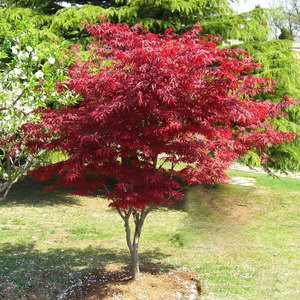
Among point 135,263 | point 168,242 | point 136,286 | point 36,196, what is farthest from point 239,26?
point 136,286

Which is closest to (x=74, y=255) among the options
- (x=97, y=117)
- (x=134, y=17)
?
(x=97, y=117)

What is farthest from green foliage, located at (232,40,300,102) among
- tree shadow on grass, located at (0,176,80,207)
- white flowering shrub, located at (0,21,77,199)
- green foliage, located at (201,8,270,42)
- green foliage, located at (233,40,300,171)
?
white flowering shrub, located at (0,21,77,199)

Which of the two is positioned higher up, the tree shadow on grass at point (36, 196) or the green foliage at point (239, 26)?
the green foliage at point (239, 26)

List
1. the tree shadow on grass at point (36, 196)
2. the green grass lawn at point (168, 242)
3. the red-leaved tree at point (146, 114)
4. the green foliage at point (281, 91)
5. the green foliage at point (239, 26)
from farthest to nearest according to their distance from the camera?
the green foliage at point (239, 26), the tree shadow on grass at point (36, 196), the green foliage at point (281, 91), the green grass lawn at point (168, 242), the red-leaved tree at point (146, 114)

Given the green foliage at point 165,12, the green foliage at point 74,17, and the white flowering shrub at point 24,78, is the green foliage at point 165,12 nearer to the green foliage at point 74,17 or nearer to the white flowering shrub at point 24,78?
the green foliage at point 74,17

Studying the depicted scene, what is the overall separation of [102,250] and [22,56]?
475 cm

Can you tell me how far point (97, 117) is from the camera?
4539mm

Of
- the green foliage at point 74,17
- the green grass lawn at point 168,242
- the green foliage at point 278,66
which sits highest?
the green foliage at point 74,17

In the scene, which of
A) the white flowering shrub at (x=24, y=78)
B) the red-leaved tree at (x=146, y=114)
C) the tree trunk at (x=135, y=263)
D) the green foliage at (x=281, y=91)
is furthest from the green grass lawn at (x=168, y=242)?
the white flowering shrub at (x=24, y=78)

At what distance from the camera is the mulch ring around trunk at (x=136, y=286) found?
18.0 feet

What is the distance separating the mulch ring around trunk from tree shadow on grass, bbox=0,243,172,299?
4 cm

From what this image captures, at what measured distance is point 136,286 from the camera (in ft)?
18.8

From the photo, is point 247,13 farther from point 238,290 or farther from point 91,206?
point 238,290

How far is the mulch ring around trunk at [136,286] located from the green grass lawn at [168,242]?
210 mm
